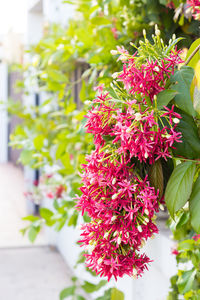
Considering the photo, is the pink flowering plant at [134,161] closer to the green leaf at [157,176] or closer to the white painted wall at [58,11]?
the green leaf at [157,176]

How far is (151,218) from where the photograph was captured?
0.48 m

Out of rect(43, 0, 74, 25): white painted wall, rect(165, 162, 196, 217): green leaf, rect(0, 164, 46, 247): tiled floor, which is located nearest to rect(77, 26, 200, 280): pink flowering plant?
rect(165, 162, 196, 217): green leaf

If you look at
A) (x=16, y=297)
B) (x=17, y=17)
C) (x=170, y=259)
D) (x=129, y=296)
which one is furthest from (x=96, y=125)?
(x=17, y=17)

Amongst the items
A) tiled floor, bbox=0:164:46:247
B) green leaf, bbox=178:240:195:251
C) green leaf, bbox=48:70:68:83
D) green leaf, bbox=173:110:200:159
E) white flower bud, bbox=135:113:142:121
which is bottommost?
tiled floor, bbox=0:164:46:247

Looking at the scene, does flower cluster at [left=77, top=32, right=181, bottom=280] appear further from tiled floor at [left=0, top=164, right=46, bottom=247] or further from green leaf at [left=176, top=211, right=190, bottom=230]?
tiled floor at [left=0, top=164, right=46, bottom=247]

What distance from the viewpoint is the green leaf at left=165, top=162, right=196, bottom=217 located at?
478 mm

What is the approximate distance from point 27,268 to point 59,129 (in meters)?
1.18

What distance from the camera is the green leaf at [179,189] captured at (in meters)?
0.48

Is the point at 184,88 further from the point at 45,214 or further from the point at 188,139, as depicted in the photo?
the point at 45,214

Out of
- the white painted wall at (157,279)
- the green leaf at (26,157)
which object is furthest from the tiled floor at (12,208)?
the white painted wall at (157,279)

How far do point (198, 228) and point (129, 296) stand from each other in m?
1.29

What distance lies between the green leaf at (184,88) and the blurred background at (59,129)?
178mm

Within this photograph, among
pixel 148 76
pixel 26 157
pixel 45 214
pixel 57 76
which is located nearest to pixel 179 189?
pixel 148 76

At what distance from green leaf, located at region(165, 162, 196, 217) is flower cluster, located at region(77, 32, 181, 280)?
0.06 ft
